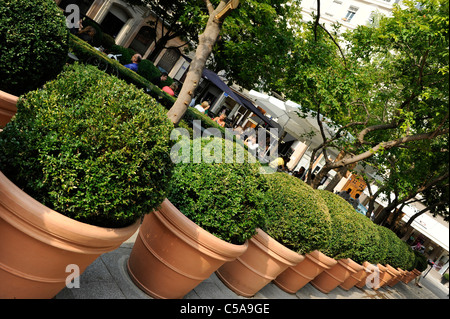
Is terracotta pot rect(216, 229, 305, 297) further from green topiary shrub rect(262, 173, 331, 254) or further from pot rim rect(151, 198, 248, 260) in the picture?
pot rim rect(151, 198, 248, 260)

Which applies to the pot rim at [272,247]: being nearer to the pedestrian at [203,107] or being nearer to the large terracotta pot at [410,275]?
the pedestrian at [203,107]

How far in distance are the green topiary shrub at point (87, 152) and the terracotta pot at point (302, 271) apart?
3496mm

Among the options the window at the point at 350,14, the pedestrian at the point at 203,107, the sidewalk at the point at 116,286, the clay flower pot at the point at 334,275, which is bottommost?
the sidewalk at the point at 116,286

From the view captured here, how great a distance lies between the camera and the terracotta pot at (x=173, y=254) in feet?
10.2

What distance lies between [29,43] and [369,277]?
26.7 feet

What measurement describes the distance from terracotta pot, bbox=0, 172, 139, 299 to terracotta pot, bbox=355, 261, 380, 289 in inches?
260

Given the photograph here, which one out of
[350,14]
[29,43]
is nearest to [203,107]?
[29,43]

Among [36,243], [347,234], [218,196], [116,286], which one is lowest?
[116,286]

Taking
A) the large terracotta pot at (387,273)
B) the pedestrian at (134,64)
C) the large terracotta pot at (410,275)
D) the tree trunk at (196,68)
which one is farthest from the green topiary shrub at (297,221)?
the large terracotta pot at (410,275)

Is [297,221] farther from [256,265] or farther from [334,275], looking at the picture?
[334,275]

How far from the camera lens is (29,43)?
3365 mm
